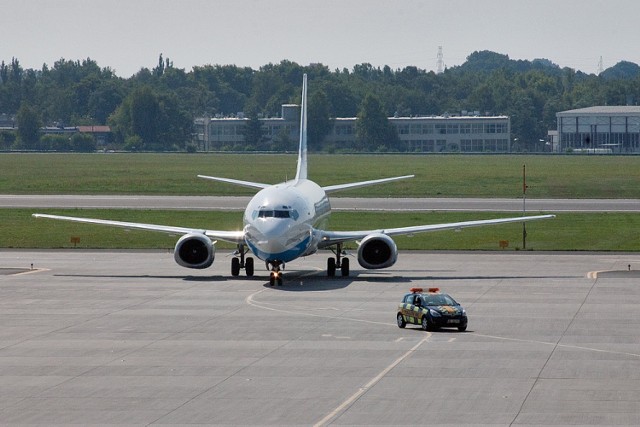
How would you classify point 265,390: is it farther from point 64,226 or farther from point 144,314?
point 64,226

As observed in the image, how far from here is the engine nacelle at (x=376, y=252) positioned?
63725 mm

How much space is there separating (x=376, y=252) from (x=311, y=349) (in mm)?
22498

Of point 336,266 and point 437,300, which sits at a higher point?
point 437,300

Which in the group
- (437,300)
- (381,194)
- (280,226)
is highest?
(280,226)

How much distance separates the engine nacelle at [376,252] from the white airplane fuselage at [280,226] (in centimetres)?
233

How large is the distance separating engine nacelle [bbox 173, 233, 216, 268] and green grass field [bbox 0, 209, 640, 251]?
19.6m

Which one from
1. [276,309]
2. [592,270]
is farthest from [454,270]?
[276,309]

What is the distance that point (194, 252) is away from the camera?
64.6 metres

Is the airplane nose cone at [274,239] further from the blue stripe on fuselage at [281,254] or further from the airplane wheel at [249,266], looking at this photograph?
the airplane wheel at [249,266]

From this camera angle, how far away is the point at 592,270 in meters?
68.2

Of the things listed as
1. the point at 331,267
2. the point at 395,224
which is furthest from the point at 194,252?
the point at 395,224

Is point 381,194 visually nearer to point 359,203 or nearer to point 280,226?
point 359,203

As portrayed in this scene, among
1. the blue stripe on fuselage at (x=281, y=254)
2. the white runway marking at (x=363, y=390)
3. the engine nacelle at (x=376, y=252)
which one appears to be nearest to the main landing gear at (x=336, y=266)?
the engine nacelle at (x=376, y=252)

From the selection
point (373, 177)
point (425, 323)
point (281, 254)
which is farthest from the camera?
point (373, 177)
